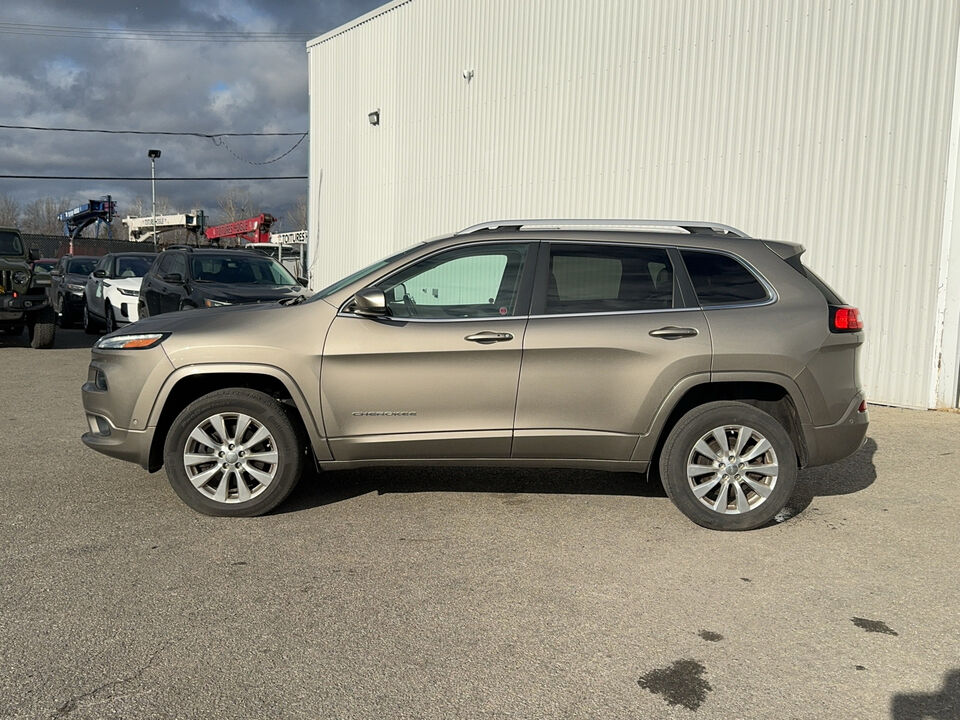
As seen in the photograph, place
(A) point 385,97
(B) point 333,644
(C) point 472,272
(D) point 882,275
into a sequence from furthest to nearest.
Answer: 1. (A) point 385,97
2. (D) point 882,275
3. (C) point 472,272
4. (B) point 333,644

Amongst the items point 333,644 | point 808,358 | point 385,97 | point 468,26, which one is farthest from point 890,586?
point 385,97

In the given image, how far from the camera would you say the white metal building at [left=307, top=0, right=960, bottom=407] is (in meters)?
9.37

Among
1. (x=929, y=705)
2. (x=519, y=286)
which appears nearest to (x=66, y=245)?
(x=519, y=286)

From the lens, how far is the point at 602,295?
5.06 metres

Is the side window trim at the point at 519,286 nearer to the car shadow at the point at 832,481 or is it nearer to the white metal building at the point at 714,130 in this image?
the car shadow at the point at 832,481

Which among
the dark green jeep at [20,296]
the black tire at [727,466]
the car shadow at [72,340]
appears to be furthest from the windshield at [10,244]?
the black tire at [727,466]

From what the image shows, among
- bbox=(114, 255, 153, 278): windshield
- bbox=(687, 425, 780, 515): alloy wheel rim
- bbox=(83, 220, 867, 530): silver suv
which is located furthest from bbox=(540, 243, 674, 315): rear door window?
bbox=(114, 255, 153, 278): windshield

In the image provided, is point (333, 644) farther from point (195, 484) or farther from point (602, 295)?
point (602, 295)

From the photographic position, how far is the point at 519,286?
5.07m

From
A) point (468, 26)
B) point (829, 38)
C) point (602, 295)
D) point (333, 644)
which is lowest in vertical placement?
point (333, 644)

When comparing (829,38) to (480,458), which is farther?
(829,38)

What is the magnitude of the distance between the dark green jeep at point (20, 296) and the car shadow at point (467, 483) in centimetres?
1002

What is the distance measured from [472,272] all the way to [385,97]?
42.8ft

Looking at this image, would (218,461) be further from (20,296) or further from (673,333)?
(20,296)
